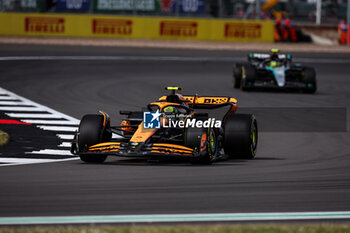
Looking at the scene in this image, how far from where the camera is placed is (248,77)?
2625 cm

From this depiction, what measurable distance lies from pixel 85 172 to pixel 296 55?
1193 inches

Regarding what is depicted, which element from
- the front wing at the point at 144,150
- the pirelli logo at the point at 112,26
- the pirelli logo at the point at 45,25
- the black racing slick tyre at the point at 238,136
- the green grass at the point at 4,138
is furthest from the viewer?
the pirelli logo at the point at 112,26

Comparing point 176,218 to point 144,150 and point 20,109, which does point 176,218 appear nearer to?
point 144,150

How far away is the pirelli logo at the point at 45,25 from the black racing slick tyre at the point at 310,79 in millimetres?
20826

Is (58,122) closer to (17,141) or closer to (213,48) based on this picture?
(17,141)

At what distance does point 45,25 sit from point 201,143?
3273cm

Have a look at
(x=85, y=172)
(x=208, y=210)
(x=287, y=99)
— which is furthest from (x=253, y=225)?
(x=287, y=99)

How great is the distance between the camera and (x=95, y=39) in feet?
147

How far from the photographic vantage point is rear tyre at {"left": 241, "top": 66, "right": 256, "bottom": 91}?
26.2 metres

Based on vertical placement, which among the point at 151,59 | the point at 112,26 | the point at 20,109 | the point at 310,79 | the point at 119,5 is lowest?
the point at 20,109

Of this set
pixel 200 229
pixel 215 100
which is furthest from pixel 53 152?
Answer: pixel 200 229

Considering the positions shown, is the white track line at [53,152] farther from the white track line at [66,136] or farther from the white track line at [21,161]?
the white track line at [66,136]

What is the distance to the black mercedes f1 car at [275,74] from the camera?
26359mm

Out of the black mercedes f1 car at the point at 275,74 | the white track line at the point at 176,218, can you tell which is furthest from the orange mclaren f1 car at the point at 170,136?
the black mercedes f1 car at the point at 275,74
